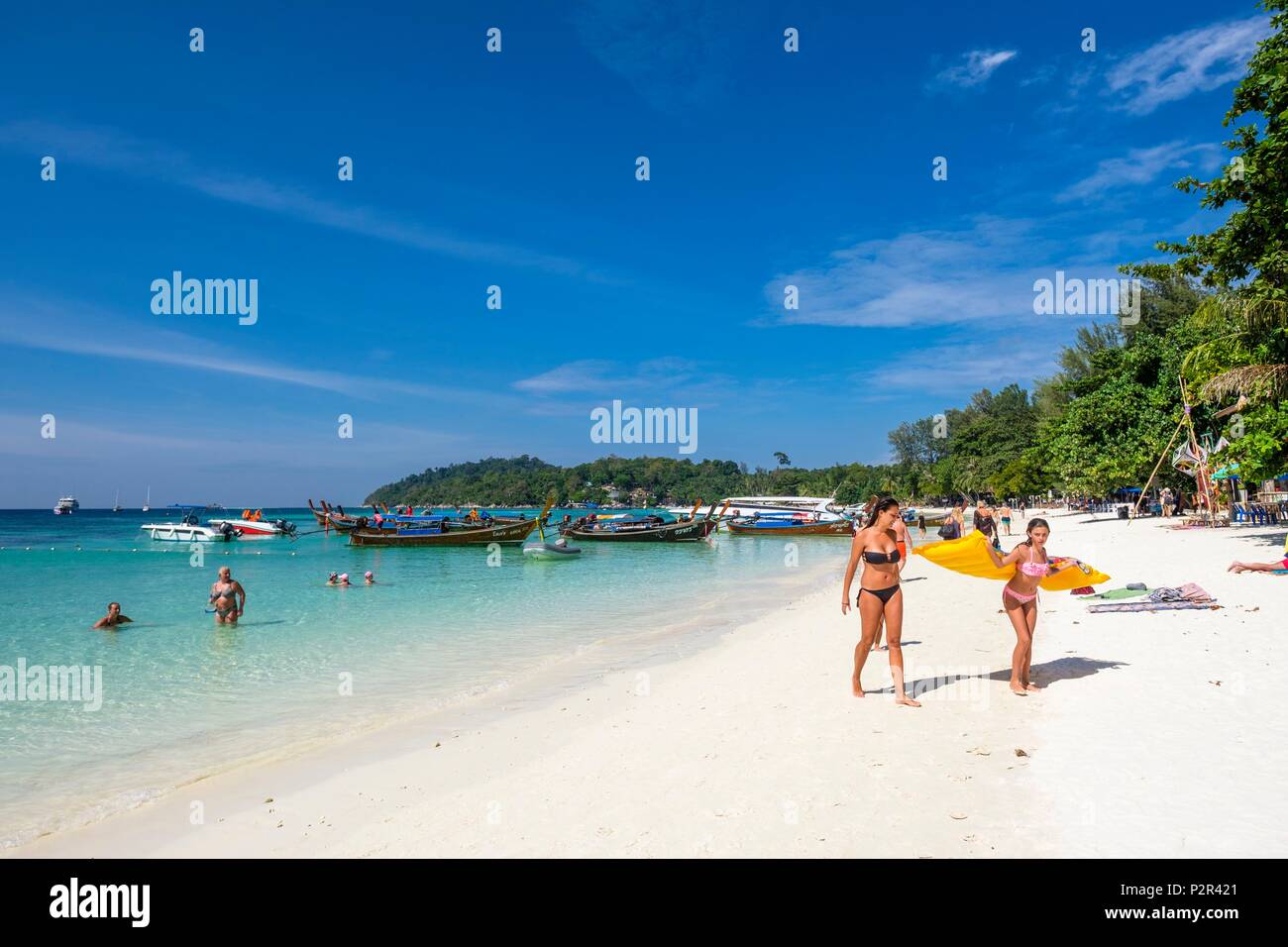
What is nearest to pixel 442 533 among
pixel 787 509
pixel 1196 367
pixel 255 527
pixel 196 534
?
pixel 255 527

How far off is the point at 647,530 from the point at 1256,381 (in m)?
42.9

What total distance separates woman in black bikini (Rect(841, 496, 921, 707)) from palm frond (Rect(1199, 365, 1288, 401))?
52.7 feet

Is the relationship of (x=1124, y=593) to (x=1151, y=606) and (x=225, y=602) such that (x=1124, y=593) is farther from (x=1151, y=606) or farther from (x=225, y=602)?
(x=225, y=602)

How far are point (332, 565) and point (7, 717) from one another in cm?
3049

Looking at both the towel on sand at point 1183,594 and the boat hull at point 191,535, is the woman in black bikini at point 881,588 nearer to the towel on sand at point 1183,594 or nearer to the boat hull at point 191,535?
the towel on sand at point 1183,594

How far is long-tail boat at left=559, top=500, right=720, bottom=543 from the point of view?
56.8 m

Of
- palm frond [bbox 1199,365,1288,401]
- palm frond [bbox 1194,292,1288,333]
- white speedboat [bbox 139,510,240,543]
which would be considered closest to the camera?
palm frond [bbox 1194,292,1288,333]

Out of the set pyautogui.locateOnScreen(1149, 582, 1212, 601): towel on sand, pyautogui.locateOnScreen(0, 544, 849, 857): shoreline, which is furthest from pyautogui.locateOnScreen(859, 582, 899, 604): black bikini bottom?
pyautogui.locateOnScreen(1149, 582, 1212, 601): towel on sand

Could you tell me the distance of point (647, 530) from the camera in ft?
188

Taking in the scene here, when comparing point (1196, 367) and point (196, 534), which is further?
point (196, 534)

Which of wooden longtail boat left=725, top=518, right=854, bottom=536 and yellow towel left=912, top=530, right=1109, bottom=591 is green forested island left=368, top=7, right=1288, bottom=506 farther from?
wooden longtail boat left=725, top=518, right=854, bottom=536

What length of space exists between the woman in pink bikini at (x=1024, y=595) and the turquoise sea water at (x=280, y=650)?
6.66 m
